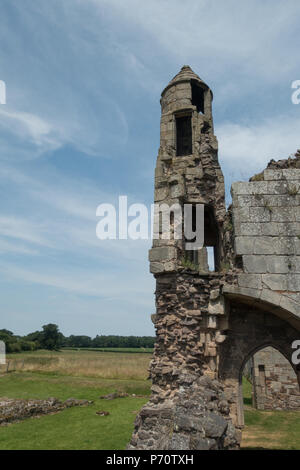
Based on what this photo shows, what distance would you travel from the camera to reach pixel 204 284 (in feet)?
23.0

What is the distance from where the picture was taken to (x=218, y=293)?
6.84 m

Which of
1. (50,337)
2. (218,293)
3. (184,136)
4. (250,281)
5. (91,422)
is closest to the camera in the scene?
(250,281)

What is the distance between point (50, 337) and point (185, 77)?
5288 cm

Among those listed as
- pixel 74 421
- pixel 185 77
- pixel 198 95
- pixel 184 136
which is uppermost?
pixel 198 95

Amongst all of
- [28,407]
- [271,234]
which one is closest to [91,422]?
[28,407]

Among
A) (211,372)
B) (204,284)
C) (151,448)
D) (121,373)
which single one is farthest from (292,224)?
(121,373)

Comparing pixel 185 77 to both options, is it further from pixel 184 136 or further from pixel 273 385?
pixel 273 385

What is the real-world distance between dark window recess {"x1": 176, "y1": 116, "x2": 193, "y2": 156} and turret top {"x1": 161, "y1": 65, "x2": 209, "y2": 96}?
1097 mm

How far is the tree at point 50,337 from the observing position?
172 feet

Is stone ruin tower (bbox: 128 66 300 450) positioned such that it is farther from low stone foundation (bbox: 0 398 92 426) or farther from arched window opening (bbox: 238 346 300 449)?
low stone foundation (bbox: 0 398 92 426)

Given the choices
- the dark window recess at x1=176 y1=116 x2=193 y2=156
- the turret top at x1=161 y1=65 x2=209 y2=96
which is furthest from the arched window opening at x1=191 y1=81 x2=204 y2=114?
the dark window recess at x1=176 y1=116 x2=193 y2=156

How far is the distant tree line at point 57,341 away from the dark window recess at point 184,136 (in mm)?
41957

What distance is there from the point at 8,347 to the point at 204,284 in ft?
143

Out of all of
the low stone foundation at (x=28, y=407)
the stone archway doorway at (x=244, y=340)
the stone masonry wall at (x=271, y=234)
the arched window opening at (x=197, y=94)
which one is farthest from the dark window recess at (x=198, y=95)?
the low stone foundation at (x=28, y=407)
